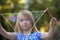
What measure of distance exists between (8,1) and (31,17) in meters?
2.85

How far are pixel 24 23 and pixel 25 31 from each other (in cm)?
7

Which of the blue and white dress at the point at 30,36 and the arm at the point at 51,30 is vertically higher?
the arm at the point at 51,30

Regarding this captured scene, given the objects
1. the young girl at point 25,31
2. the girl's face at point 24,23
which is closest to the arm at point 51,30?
the young girl at point 25,31

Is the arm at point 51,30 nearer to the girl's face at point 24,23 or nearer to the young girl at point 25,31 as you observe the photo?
the young girl at point 25,31

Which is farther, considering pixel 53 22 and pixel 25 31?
pixel 25 31

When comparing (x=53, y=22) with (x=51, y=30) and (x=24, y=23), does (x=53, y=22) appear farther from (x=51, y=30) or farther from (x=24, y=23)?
(x=24, y=23)

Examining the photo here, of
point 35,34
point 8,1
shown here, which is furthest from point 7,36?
point 8,1

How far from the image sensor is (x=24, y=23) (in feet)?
8.75

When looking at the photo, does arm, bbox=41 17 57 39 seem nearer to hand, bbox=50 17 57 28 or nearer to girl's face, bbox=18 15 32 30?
hand, bbox=50 17 57 28

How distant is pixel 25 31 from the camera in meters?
2.71

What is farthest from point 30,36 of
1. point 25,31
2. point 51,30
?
point 51,30

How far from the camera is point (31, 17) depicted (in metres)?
2.73

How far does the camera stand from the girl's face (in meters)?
2.67

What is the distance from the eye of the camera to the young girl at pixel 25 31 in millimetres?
2682
